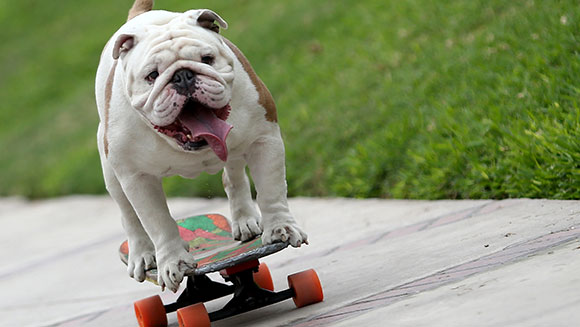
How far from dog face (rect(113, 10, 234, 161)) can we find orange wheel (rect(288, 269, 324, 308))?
79 cm

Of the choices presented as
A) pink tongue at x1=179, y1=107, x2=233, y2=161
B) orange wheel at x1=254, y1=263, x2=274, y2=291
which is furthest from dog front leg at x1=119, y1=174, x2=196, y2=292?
orange wheel at x1=254, y1=263, x2=274, y2=291

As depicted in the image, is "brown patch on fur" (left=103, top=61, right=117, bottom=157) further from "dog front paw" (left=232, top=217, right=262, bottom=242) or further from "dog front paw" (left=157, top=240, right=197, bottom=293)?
"dog front paw" (left=232, top=217, right=262, bottom=242)

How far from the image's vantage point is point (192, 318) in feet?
11.8

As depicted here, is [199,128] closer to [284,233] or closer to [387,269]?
[284,233]

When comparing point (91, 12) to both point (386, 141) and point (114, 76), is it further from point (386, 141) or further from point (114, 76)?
point (114, 76)

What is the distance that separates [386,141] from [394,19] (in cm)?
231

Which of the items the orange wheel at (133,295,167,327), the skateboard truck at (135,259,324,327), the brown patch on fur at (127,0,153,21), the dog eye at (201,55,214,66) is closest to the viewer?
the dog eye at (201,55,214,66)

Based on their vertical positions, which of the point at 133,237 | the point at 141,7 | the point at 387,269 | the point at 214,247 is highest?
the point at 141,7

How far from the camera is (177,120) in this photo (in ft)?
10.6

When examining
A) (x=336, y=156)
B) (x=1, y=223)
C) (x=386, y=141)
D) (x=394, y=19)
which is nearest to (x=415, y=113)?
(x=386, y=141)

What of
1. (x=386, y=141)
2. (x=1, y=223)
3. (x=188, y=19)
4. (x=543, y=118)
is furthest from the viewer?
(x=1, y=223)

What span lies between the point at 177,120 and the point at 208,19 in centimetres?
49

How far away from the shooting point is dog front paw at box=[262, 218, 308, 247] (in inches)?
138

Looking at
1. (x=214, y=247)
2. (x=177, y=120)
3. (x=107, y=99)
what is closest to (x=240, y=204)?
Answer: (x=214, y=247)
